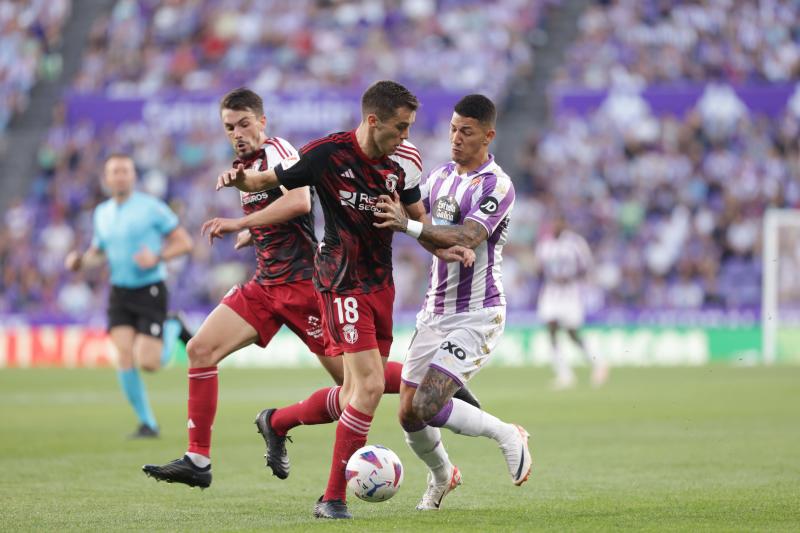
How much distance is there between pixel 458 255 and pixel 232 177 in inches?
52.8

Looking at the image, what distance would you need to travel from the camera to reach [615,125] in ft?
88.0

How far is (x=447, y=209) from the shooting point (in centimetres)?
785

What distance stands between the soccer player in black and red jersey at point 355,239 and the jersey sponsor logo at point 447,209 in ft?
0.94

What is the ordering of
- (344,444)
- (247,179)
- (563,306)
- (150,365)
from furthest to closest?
(563,306) < (150,365) < (344,444) < (247,179)

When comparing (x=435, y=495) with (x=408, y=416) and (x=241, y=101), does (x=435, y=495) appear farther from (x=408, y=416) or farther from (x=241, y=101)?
(x=241, y=101)

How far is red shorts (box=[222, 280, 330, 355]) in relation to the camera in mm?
8336

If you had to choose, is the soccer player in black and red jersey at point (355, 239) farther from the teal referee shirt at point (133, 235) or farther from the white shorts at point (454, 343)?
the teal referee shirt at point (133, 235)

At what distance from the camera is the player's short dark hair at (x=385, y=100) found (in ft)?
→ 24.0

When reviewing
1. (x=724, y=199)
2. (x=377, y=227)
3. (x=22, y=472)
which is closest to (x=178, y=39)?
(x=724, y=199)

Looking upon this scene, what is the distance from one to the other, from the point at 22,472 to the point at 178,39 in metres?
21.8

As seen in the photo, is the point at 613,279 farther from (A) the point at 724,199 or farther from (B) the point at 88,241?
(B) the point at 88,241

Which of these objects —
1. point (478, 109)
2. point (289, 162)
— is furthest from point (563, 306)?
point (289, 162)

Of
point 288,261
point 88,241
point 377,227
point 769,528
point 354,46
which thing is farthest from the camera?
point 354,46

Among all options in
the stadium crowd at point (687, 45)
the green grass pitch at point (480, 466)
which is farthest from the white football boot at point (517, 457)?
the stadium crowd at point (687, 45)
